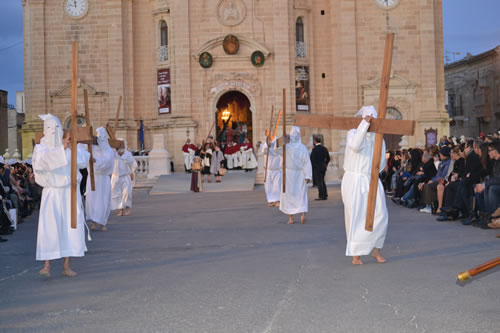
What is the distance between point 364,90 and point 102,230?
23008 millimetres

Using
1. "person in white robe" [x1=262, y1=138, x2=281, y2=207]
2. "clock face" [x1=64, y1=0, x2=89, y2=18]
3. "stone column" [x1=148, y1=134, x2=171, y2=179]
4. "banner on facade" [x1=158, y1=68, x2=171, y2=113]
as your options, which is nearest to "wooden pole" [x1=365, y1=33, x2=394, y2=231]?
"person in white robe" [x1=262, y1=138, x2=281, y2=207]

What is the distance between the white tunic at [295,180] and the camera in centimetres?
1423

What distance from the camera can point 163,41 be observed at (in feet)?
116

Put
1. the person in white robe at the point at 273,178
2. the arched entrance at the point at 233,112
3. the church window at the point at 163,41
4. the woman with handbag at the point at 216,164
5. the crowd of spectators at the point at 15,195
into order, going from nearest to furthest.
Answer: the crowd of spectators at the point at 15,195 → the person in white robe at the point at 273,178 → the woman with handbag at the point at 216,164 → the church window at the point at 163,41 → the arched entrance at the point at 233,112

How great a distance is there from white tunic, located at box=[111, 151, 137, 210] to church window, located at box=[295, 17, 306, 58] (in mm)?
19898

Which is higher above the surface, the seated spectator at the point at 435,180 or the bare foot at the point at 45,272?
the seated spectator at the point at 435,180

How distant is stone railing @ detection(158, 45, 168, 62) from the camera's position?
35.2 meters

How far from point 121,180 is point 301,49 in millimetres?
20485

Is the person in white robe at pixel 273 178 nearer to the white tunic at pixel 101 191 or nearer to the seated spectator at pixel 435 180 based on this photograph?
the seated spectator at pixel 435 180

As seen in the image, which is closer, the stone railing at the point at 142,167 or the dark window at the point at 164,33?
the stone railing at the point at 142,167

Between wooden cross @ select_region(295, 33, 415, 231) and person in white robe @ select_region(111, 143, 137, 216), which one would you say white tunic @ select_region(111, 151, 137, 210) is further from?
wooden cross @ select_region(295, 33, 415, 231)

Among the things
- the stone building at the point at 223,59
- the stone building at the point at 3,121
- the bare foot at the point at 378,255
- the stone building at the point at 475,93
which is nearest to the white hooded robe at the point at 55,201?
the bare foot at the point at 378,255

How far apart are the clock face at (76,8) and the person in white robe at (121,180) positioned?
2112cm

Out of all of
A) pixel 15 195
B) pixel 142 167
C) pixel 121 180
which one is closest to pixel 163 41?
pixel 142 167
